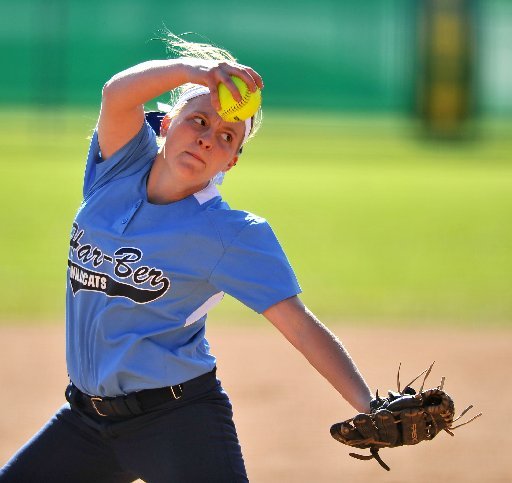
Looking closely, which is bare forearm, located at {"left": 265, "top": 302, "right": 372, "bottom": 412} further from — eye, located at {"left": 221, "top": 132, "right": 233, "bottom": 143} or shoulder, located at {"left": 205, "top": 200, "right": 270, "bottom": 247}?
eye, located at {"left": 221, "top": 132, "right": 233, "bottom": 143}

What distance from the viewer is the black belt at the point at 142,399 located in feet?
9.09

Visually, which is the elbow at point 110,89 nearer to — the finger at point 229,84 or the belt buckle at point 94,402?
the finger at point 229,84

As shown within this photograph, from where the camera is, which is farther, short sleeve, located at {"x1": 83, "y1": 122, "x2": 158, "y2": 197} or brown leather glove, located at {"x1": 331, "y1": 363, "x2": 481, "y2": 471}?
short sleeve, located at {"x1": 83, "y1": 122, "x2": 158, "y2": 197}

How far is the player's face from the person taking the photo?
9.19 feet

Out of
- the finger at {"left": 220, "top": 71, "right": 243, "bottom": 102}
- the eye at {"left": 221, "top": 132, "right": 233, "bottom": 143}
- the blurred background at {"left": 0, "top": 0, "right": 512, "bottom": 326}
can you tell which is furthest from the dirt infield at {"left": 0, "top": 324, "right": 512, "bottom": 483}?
the blurred background at {"left": 0, "top": 0, "right": 512, "bottom": 326}

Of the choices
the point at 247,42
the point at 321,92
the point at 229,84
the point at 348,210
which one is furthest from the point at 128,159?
the point at 321,92

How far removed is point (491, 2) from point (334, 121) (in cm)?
332

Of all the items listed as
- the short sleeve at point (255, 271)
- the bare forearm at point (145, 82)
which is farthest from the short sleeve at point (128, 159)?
the short sleeve at point (255, 271)

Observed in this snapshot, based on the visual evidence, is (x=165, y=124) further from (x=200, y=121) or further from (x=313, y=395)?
(x=313, y=395)

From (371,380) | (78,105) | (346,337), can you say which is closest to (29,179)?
(78,105)

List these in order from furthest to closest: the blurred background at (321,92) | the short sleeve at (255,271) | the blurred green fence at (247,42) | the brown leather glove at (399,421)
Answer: the blurred green fence at (247,42), the blurred background at (321,92), the short sleeve at (255,271), the brown leather glove at (399,421)

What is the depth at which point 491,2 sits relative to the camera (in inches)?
714

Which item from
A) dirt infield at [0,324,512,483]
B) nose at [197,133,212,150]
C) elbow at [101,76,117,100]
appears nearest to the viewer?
nose at [197,133,212,150]

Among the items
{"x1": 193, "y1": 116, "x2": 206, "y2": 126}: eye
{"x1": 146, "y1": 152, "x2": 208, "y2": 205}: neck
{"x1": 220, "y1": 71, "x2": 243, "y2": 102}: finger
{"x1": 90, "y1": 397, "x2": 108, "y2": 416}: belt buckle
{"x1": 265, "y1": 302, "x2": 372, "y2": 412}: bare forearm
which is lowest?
{"x1": 90, "y1": 397, "x2": 108, "y2": 416}: belt buckle
